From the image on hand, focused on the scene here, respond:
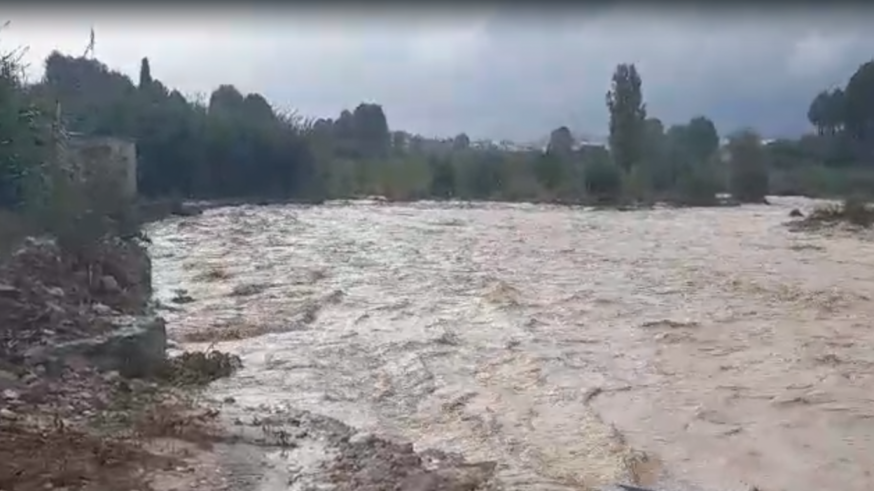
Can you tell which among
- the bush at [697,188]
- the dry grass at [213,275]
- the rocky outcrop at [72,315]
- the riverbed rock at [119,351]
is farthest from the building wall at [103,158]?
the bush at [697,188]

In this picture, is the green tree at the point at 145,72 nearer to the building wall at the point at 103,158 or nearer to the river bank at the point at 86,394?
the building wall at the point at 103,158

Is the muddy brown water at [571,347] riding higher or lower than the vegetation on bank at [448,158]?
lower

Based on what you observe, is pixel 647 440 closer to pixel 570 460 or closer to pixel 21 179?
pixel 570 460

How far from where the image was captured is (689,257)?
24.5 meters

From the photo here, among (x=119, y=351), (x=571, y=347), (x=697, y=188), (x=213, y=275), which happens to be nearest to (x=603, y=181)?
(x=697, y=188)

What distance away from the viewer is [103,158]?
25.4 m

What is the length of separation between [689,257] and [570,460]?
16479mm

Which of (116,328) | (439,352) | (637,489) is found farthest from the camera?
(439,352)

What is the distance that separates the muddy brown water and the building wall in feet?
6.86

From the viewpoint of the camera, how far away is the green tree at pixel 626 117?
58.5 metres

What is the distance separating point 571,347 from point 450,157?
44.7 m

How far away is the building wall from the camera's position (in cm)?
2197

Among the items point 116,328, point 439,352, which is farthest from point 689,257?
point 116,328

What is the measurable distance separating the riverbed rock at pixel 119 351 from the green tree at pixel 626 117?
158 feet
